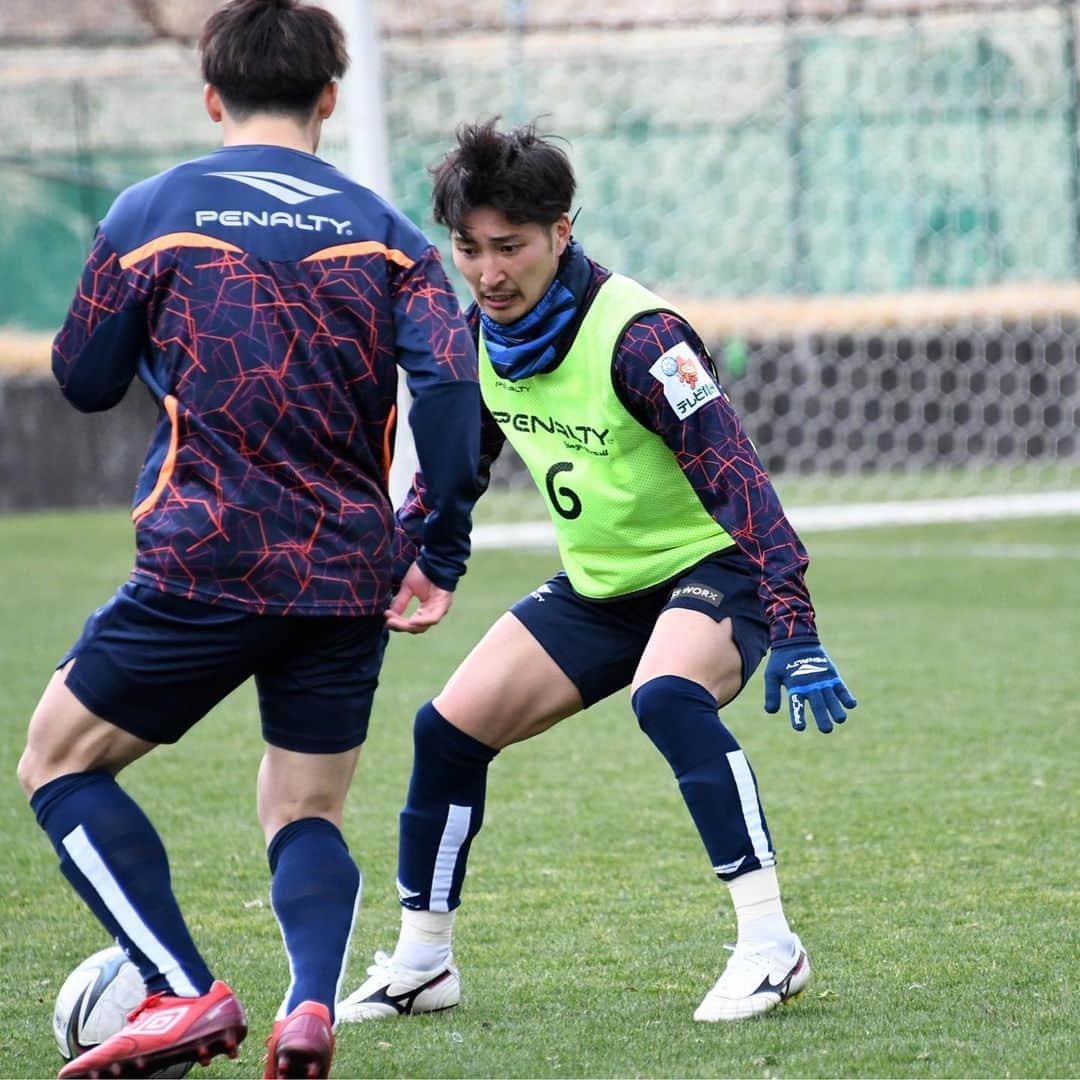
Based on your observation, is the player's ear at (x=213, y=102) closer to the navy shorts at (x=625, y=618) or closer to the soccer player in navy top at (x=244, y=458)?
the soccer player in navy top at (x=244, y=458)

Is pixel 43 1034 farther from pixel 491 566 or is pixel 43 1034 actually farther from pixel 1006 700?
pixel 491 566

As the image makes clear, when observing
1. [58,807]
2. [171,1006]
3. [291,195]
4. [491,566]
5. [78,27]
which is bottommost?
[491,566]

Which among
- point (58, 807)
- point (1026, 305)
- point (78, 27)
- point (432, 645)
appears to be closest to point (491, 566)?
point (432, 645)

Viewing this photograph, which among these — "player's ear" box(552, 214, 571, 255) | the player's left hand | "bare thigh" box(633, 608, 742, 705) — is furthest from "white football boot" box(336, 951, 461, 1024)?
"player's ear" box(552, 214, 571, 255)

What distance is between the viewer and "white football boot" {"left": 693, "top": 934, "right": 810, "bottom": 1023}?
354cm

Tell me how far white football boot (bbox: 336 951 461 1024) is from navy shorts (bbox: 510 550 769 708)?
63 centimetres

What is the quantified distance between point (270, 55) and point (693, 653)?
4.46 ft

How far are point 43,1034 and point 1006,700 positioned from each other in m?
4.24

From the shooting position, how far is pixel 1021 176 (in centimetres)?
1410

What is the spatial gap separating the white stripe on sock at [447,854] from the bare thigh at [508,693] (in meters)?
0.16

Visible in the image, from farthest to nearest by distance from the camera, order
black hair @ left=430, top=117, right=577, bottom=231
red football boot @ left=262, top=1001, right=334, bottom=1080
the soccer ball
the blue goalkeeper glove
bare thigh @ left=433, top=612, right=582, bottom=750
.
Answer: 1. bare thigh @ left=433, top=612, right=582, bottom=750
2. black hair @ left=430, top=117, right=577, bottom=231
3. the blue goalkeeper glove
4. the soccer ball
5. red football boot @ left=262, top=1001, right=334, bottom=1080

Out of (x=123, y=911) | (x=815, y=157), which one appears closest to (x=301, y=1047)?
(x=123, y=911)

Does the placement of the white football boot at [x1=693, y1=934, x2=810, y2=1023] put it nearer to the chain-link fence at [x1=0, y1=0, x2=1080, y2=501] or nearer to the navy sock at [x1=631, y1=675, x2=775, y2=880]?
the navy sock at [x1=631, y1=675, x2=775, y2=880]

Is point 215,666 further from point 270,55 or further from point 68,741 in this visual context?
point 270,55
